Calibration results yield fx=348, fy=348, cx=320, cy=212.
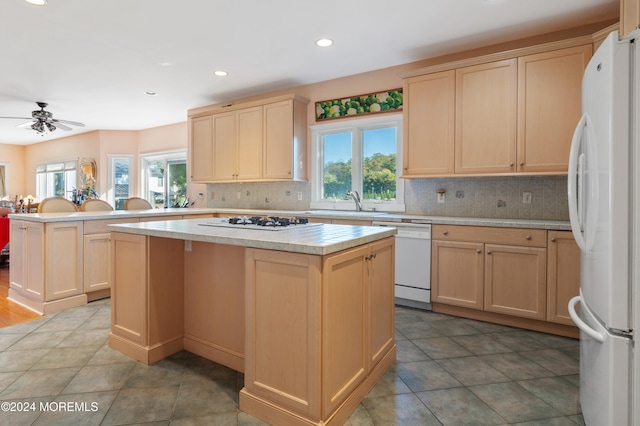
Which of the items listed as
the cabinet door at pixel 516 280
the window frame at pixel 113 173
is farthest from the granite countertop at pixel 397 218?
the window frame at pixel 113 173

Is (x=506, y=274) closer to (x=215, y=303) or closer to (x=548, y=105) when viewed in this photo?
(x=548, y=105)

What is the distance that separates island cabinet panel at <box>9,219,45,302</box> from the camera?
3.21m

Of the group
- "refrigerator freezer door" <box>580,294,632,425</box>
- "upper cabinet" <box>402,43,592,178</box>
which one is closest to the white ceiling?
"upper cabinet" <box>402,43,592,178</box>

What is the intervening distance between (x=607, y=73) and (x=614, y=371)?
1089 millimetres

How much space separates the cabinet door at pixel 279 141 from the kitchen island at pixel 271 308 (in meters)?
2.32

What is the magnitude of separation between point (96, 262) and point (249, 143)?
92.5 inches

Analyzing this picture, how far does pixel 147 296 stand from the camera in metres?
Result: 2.20

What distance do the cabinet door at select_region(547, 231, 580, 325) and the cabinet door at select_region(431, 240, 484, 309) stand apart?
494 mm

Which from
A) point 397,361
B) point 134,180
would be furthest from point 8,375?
point 134,180

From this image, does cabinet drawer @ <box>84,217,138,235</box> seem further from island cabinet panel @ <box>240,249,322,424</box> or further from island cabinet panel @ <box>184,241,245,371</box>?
island cabinet panel @ <box>240,249,322,424</box>

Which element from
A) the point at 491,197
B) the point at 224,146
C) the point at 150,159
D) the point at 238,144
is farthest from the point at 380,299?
the point at 150,159

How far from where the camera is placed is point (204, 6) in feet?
8.95

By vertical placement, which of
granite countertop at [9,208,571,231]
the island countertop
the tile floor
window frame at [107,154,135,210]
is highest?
window frame at [107,154,135,210]

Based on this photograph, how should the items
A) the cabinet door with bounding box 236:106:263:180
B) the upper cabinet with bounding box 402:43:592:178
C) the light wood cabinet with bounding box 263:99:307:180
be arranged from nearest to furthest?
1. the upper cabinet with bounding box 402:43:592:178
2. the light wood cabinet with bounding box 263:99:307:180
3. the cabinet door with bounding box 236:106:263:180
